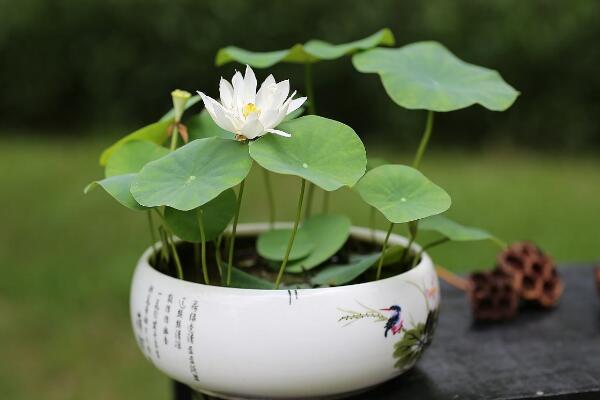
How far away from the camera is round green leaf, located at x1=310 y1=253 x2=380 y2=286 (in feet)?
2.50

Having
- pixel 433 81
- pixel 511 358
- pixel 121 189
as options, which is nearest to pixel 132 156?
pixel 121 189

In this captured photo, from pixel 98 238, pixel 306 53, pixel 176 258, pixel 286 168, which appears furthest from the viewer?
pixel 98 238

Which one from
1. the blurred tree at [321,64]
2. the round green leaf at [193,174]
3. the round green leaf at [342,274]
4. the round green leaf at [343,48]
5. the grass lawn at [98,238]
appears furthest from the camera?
the blurred tree at [321,64]

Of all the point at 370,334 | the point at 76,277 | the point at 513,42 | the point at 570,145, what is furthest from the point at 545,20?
the point at 370,334

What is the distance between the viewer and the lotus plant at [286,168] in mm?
673

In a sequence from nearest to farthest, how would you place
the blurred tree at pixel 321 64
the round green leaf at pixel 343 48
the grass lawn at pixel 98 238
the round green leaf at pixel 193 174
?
1. the round green leaf at pixel 193 174
2. the round green leaf at pixel 343 48
3. the grass lawn at pixel 98 238
4. the blurred tree at pixel 321 64

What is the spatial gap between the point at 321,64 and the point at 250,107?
9.02ft

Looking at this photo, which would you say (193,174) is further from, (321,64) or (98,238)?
(321,64)

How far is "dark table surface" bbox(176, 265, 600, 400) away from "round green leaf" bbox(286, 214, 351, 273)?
0.14 metres

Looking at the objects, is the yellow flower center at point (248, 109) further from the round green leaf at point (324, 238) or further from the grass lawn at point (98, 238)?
the grass lawn at point (98, 238)

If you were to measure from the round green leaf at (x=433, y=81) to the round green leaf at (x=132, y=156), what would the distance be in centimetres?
23

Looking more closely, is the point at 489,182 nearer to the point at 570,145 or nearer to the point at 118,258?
the point at 570,145

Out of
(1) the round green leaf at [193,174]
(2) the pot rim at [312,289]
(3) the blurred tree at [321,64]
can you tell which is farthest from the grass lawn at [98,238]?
(1) the round green leaf at [193,174]

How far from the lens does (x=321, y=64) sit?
11.1 ft
